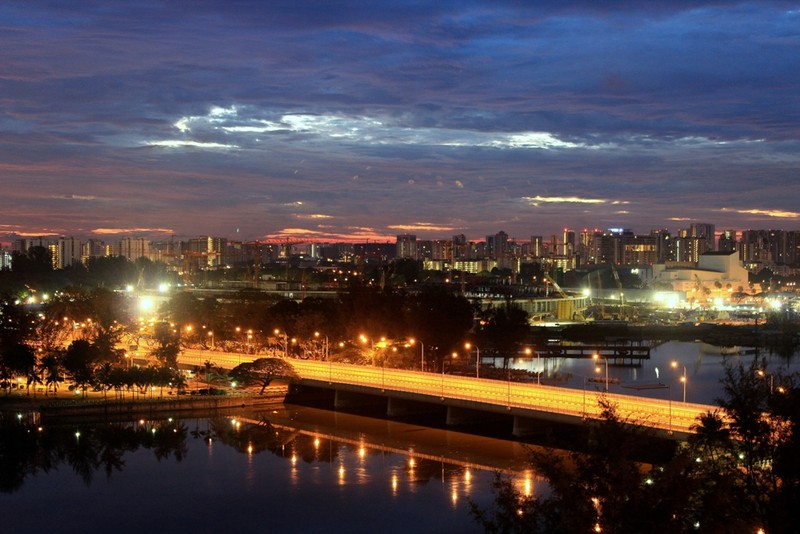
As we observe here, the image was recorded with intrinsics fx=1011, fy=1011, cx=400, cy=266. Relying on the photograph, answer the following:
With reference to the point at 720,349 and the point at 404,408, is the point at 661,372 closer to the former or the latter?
the point at 720,349

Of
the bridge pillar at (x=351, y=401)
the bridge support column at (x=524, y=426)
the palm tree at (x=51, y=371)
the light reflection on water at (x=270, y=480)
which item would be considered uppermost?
the palm tree at (x=51, y=371)

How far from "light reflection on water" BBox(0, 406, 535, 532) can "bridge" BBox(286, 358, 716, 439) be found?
2.36 ft

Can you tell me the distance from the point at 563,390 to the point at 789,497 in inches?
432

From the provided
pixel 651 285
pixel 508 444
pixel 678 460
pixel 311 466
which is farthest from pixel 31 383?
pixel 651 285

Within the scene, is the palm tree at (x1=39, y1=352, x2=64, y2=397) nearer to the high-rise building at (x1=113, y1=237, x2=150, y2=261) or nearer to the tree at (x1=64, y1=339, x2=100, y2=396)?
the tree at (x1=64, y1=339, x2=100, y2=396)

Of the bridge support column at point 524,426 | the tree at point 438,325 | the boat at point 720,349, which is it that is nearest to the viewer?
the bridge support column at point 524,426

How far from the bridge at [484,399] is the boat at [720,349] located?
2310 centimetres

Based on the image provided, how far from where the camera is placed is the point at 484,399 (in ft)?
66.8

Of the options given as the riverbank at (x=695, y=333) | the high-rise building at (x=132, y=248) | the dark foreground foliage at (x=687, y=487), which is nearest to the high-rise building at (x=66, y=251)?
the high-rise building at (x=132, y=248)

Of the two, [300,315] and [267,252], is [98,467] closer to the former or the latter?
[300,315]

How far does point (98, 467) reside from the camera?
1848cm

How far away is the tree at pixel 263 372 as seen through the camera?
2598 cm

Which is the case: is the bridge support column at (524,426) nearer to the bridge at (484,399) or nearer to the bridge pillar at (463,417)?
the bridge at (484,399)

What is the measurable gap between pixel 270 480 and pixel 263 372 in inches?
361
